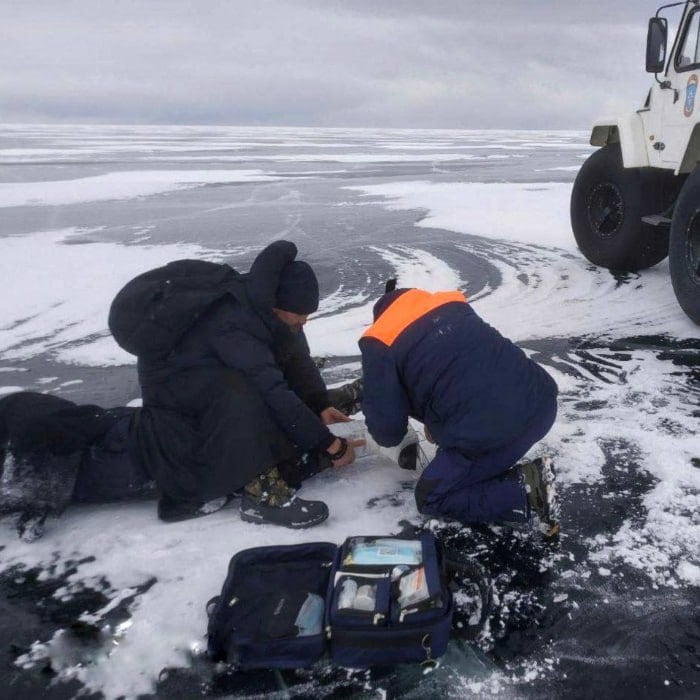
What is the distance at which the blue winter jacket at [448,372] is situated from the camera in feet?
8.14

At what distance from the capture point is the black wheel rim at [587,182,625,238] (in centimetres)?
652

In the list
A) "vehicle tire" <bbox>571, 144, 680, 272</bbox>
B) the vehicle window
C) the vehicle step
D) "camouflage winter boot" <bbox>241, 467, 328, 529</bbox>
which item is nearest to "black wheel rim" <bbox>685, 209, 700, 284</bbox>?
the vehicle step

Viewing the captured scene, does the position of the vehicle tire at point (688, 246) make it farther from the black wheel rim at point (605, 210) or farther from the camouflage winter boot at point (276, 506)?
the camouflage winter boot at point (276, 506)

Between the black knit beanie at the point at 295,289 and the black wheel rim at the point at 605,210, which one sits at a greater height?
A: the black knit beanie at the point at 295,289

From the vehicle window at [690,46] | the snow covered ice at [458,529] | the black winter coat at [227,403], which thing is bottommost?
the snow covered ice at [458,529]

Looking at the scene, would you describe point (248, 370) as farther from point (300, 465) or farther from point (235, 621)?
point (235, 621)

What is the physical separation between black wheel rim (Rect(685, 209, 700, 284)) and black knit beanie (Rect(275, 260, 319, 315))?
10.9 ft

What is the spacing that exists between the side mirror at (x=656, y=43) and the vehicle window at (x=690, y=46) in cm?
22

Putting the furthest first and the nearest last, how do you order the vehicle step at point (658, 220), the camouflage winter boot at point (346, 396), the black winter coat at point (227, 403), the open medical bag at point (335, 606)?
1. the vehicle step at point (658, 220)
2. the camouflage winter boot at point (346, 396)
3. the black winter coat at point (227, 403)
4. the open medical bag at point (335, 606)

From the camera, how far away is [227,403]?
8.68 ft

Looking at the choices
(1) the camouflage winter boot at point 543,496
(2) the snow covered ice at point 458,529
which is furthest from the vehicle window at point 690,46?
(1) the camouflage winter boot at point 543,496

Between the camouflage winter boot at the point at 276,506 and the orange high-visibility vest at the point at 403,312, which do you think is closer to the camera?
the orange high-visibility vest at the point at 403,312

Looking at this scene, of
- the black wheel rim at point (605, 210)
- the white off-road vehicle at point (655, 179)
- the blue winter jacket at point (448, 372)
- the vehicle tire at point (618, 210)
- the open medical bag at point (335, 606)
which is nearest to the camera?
the open medical bag at point (335, 606)

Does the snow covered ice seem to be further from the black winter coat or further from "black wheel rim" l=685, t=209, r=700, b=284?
"black wheel rim" l=685, t=209, r=700, b=284
